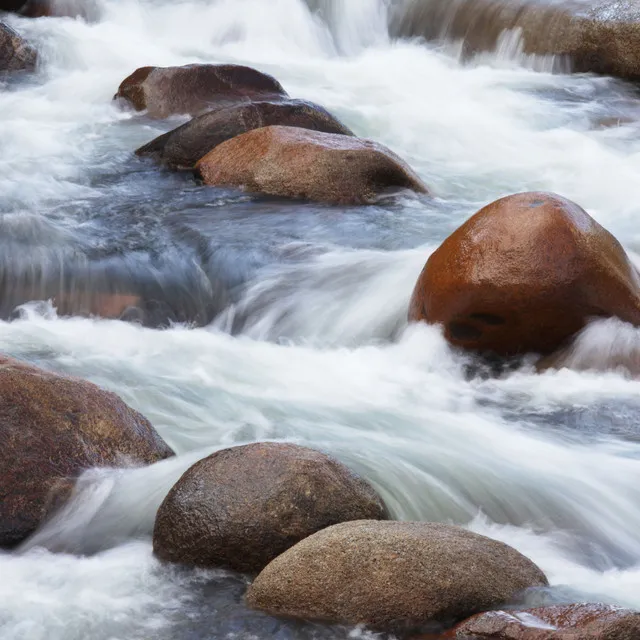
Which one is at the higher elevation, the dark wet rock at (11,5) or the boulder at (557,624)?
the dark wet rock at (11,5)

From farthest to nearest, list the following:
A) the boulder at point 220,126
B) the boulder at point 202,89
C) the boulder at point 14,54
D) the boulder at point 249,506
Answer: the boulder at point 14,54 < the boulder at point 202,89 < the boulder at point 220,126 < the boulder at point 249,506

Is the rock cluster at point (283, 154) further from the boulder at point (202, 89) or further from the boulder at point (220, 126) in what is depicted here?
the boulder at point (202, 89)

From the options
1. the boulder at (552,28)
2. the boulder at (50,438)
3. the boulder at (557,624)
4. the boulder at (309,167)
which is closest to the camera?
the boulder at (557,624)

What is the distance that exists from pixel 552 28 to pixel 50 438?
10344 millimetres

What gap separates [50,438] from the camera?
4.59 meters

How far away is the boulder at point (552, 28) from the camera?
42.6ft

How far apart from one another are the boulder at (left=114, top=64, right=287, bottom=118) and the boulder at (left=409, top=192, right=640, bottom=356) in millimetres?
4933

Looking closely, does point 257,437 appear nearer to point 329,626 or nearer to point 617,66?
point 329,626

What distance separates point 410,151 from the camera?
1073 cm

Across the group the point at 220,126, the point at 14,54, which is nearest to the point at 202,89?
the point at 220,126

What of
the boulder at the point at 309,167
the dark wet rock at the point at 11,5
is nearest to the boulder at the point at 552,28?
the dark wet rock at the point at 11,5

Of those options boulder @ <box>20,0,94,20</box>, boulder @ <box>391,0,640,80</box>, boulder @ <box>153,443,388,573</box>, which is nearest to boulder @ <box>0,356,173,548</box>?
boulder @ <box>153,443,388,573</box>

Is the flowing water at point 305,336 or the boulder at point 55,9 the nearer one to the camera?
the flowing water at point 305,336

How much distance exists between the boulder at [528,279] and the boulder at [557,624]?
2.65m
